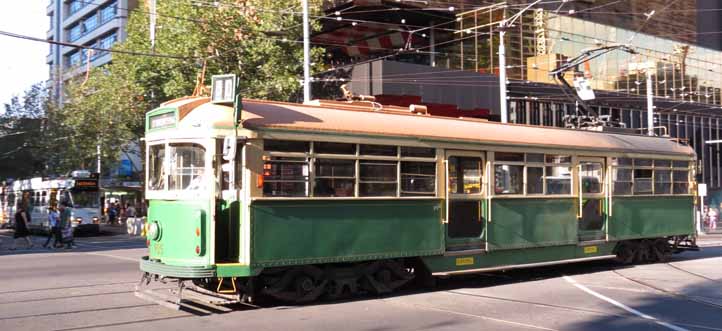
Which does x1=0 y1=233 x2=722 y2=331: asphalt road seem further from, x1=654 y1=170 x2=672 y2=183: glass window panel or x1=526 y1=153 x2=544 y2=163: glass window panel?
x1=654 y1=170 x2=672 y2=183: glass window panel

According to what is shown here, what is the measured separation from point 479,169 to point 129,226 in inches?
990

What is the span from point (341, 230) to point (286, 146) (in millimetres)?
1517

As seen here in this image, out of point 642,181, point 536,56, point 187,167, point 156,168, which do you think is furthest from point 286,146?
point 536,56

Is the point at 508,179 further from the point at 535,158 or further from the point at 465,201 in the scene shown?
the point at 465,201

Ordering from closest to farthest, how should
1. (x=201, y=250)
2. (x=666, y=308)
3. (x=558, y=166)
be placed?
(x=201, y=250), (x=666, y=308), (x=558, y=166)

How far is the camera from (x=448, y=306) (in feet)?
34.1

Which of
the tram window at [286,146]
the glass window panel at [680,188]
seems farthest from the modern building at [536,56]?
the tram window at [286,146]

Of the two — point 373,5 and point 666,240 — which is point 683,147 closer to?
point 666,240

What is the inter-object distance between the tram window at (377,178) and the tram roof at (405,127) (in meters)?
0.46

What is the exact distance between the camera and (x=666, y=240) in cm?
1709

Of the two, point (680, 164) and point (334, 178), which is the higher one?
point (680, 164)

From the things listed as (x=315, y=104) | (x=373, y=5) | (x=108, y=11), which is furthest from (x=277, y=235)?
(x=108, y=11)

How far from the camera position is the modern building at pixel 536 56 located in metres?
31.4

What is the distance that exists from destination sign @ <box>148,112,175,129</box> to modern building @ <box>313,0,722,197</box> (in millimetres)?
14806
